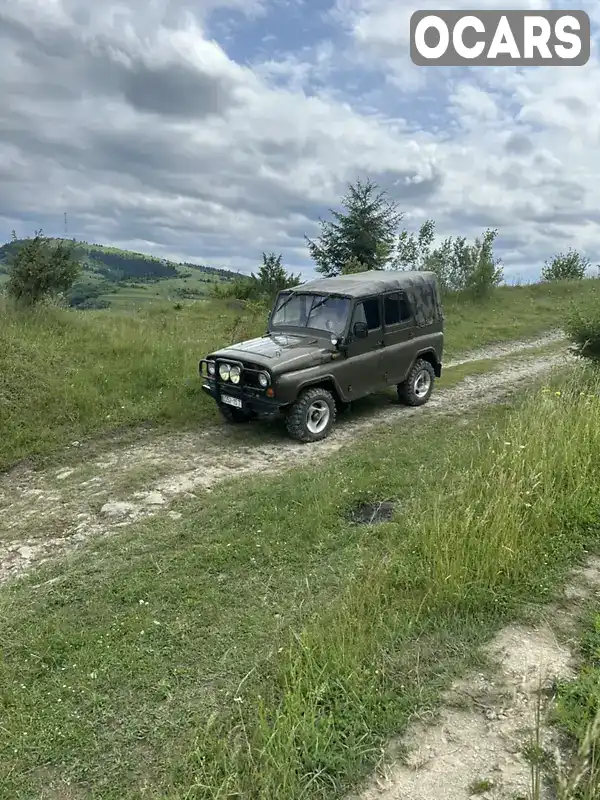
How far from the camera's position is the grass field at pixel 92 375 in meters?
8.37

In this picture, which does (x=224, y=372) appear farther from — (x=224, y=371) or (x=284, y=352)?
(x=284, y=352)

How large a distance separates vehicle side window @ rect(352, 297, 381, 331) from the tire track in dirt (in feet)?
4.93

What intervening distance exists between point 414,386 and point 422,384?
0.37 m

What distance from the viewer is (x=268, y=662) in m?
3.52

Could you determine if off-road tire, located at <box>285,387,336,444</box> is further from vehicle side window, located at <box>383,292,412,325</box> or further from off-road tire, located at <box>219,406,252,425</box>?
vehicle side window, located at <box>383,292,412,325</box>

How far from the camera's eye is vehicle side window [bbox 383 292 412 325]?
9195 millimetres

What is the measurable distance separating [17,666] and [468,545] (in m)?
3.05

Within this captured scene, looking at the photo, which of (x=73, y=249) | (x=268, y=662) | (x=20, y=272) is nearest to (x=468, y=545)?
(x=268, y=662)

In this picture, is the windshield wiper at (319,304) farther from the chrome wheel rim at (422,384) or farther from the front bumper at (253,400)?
the chrome wheel rim at (422,384)

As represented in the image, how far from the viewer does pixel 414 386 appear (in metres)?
9.91

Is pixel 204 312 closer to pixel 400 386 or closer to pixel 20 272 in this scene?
pixel 20 272

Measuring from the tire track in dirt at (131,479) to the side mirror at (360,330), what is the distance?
136 centimetres

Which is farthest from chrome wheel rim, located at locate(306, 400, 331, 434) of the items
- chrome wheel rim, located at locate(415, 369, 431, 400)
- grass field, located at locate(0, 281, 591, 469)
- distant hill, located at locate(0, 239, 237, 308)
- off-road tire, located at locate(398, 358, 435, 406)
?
distant hill, located at locate(0, 239, 237, 308)

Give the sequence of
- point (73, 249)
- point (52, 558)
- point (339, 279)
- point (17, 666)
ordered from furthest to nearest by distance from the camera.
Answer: point (73, 249), point (339, 279), point (52, 558), point (17, 666)
